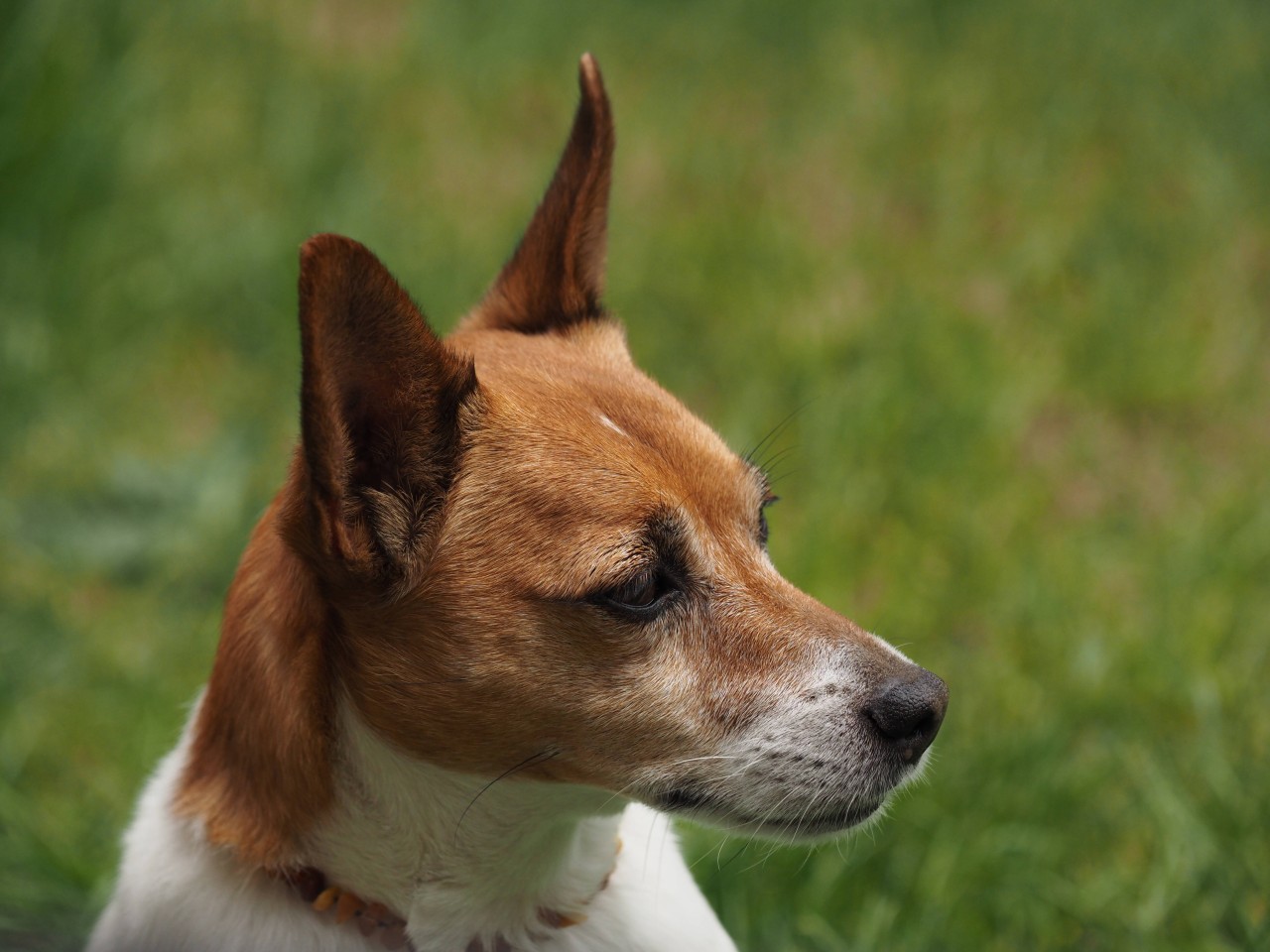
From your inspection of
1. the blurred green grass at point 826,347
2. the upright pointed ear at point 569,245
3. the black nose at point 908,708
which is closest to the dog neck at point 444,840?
the black nose at point 908,708

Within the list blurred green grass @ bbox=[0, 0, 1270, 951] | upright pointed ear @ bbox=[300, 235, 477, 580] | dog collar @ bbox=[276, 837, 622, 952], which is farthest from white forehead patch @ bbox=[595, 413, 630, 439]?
blurred green grass @ bbox=[0, 0, 1270, 951]

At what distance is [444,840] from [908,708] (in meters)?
0.81

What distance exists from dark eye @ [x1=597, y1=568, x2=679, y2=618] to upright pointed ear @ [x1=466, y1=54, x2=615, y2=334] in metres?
0.73

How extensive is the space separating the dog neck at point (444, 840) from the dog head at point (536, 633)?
5 centimetres

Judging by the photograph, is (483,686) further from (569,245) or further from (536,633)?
(569,245)

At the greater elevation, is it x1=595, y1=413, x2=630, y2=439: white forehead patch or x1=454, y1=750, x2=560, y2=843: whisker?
x1=595, y1=413, x2=630, y2=439: white forehead patch

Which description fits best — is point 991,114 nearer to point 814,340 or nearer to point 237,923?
point 814,340

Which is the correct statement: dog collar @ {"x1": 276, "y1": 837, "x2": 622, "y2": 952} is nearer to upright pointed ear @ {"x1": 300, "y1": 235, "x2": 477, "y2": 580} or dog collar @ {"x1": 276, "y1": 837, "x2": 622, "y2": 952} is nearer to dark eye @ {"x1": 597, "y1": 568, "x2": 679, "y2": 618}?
upright pointed ear @ {"x1": 300, "y1": 235, "x2": 477, "y2": 580}

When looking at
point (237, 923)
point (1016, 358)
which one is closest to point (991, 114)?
point (1016, 358)

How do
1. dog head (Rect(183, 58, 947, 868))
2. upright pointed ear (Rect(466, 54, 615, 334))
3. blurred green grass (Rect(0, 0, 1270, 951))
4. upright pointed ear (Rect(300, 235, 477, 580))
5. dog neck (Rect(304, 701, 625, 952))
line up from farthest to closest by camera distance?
blurred green grass (Rect(0, 0, 1270, 951)), upright pointed ear (Rect(466, 54, 615, 334)), dog neck (Rect(304, 701, 625, 952)), dog head (Rect(183, 58, 947, 868)), upright pointed ear (Rect(300, 235, 477, 580))

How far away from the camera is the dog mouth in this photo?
7.73 ft

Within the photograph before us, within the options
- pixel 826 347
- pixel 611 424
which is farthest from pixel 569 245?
pixel 826 347

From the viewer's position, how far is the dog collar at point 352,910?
2408mm

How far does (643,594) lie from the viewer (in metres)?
2.36
